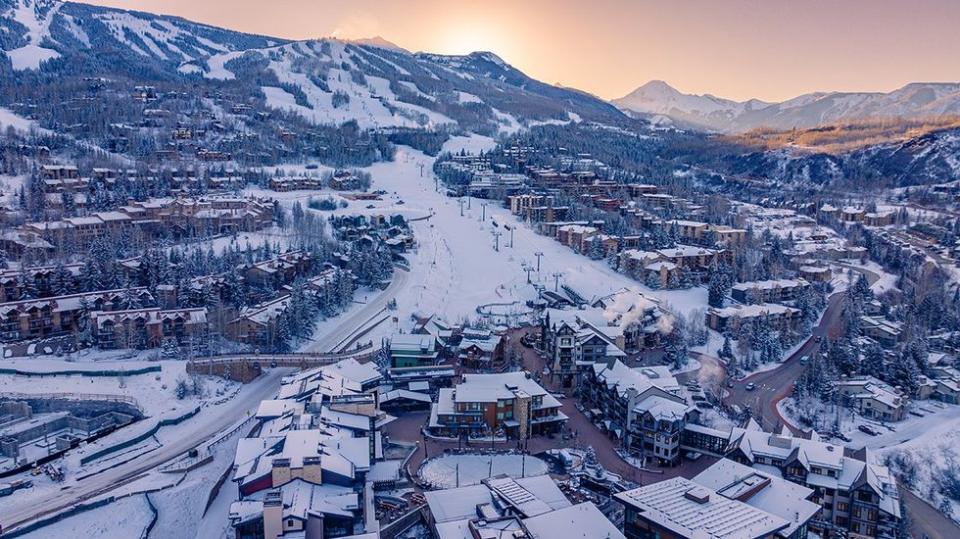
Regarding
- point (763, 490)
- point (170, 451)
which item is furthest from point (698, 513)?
point (170, 451)

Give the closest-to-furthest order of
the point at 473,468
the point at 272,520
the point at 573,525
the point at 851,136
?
the point at 272,520 → the point at 573,525 → the point at 473,468 → the point at 851,136

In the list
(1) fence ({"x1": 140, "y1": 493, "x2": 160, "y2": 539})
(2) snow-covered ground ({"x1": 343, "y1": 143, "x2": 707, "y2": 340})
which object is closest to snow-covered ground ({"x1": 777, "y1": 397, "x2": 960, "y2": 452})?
(2) snow-covered ground ({"x1": 343, "y1": 143, "x2": 707, "y2": 340})

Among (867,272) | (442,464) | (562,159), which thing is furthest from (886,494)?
(562,159)

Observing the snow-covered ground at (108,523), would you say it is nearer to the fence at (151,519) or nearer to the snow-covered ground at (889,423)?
the fence at (151,519)

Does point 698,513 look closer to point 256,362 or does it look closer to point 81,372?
point 256,362

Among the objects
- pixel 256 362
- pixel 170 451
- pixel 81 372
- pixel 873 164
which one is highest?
pixel 873 164

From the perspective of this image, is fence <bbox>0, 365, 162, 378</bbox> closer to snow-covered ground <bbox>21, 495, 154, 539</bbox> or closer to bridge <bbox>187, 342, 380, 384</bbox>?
bridge <bbox>187, 342, 380, 384</bbox>

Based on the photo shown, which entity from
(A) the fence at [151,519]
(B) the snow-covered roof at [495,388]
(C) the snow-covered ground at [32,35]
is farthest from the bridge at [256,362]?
(C) the snow-covered ground at [32,35]
